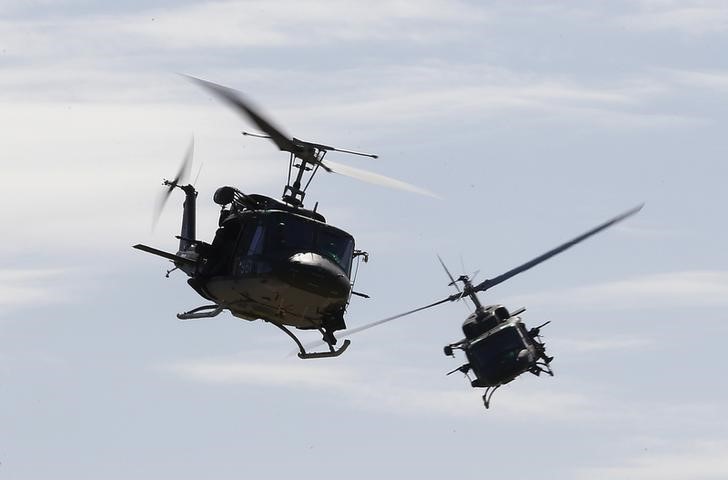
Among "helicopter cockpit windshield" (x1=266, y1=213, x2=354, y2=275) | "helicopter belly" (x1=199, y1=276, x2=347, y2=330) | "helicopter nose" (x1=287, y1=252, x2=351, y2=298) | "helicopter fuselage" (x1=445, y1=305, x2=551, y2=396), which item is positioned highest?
"helicopter cockpit windshield" (x1=266, y1=213, x2=354, y2=275)

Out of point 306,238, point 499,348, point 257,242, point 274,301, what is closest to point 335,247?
point 306,238

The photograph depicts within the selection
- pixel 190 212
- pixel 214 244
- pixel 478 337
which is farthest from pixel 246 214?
pixel 478 337

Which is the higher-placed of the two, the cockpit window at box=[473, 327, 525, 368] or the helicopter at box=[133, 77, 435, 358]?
the helicopter at box=[133, 77, 435, 358]

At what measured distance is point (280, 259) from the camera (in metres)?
59.5

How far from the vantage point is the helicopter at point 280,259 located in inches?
2327

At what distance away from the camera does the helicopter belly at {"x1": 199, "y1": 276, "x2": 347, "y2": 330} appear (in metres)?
59.1

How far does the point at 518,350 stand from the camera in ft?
236

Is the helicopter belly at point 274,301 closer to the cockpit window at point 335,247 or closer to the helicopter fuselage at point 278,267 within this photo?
the helicopter fuselage at point 278,267

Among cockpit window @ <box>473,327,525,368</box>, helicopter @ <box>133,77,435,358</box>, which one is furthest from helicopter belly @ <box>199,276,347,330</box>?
cockpit window @ <box>473,327,525,368</box>

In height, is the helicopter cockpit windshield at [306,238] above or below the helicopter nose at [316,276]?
above

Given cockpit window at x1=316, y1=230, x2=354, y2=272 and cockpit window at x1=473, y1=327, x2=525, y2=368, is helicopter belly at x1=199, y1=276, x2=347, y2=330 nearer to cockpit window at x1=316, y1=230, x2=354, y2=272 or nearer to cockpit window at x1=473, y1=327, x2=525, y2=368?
cockpit window at x1=316, y1=230, x2=354, y2=272

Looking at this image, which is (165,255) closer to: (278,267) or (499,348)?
(278,267)

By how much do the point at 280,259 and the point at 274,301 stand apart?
1.38 metres

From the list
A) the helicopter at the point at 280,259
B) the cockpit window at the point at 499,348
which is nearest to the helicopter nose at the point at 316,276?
the helicopter at the point at 280,259
